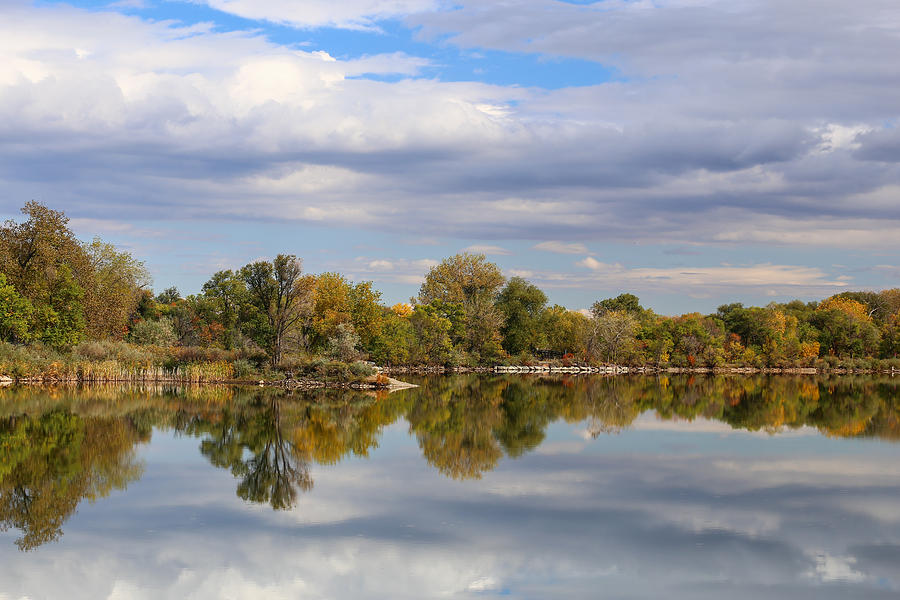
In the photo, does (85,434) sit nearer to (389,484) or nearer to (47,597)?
(389,484)

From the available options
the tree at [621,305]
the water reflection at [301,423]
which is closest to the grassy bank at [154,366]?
the water reflection at [301,423]

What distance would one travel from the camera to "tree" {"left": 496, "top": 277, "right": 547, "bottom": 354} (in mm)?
71562

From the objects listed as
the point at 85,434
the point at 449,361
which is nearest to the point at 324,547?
the point at 85,434

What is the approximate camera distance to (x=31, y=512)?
44.7ft

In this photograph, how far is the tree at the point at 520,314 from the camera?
→ 71562mm

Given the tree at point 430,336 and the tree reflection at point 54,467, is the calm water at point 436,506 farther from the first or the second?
the tree at point 430,336

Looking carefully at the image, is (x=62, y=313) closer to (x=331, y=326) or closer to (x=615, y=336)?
(x=331, y=326)

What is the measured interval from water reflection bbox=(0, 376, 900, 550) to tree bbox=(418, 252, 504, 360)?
21.0 m

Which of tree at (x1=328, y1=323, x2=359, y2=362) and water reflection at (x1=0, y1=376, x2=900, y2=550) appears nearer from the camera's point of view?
water reflection at (x1=0, y1=376, x2=900, y2=550)

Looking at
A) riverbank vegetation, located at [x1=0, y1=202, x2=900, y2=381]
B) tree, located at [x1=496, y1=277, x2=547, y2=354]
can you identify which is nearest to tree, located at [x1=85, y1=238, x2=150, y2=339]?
riverbank vegetation, located at [x1=0, y1=202, x2=900, y2=381]

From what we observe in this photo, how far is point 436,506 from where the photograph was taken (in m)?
14.4

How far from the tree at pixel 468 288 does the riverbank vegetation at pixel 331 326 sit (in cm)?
12

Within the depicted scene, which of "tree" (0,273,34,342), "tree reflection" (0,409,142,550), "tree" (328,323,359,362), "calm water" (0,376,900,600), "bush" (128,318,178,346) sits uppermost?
"tree" (0,273,34,342)

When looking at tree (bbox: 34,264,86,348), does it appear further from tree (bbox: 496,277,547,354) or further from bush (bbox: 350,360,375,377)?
tree (bbox: 496,277,547,354)
